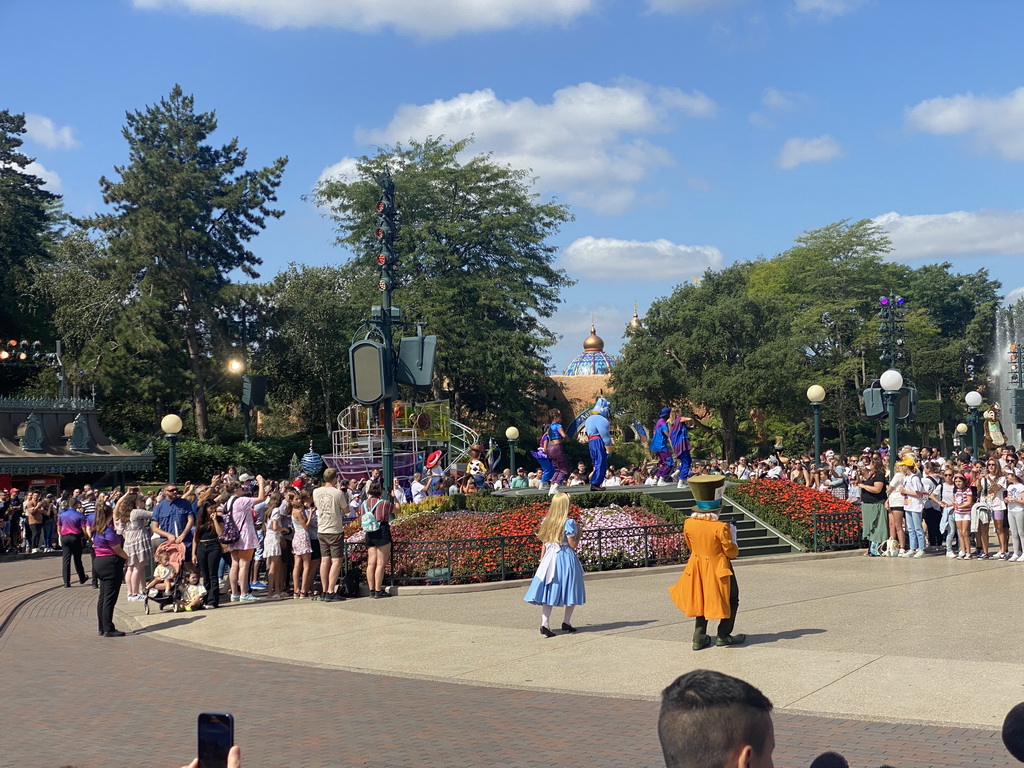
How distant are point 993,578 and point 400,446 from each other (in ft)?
84.9

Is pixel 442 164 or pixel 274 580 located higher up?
pixel 442 164

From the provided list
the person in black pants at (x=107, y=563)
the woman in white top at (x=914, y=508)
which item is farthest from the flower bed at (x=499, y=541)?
the woman in white top at (x=914, y=508)

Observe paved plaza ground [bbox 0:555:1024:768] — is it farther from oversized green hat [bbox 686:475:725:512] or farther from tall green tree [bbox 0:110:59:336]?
tall green tree [bbox 0:110:59:336]

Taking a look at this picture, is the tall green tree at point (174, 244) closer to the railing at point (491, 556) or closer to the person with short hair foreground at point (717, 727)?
the railing at point (491, 556)

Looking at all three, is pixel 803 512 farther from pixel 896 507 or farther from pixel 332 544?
pixel 332 544

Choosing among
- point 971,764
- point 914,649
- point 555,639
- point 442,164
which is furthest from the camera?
point 442,164

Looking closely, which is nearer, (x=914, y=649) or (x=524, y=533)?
(x=914, y=649)

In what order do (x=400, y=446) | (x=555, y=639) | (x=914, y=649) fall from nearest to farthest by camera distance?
(x=914, y=649), (x=555, y=639), (x=400, y=446)

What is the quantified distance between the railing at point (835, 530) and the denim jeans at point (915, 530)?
116 centimetres

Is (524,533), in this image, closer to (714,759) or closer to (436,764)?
(436,764)

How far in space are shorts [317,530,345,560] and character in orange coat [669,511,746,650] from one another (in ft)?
19.3

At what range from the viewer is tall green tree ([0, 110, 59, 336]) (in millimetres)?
49312

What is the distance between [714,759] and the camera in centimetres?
250

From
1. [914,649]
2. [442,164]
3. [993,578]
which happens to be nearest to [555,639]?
[914,649]
